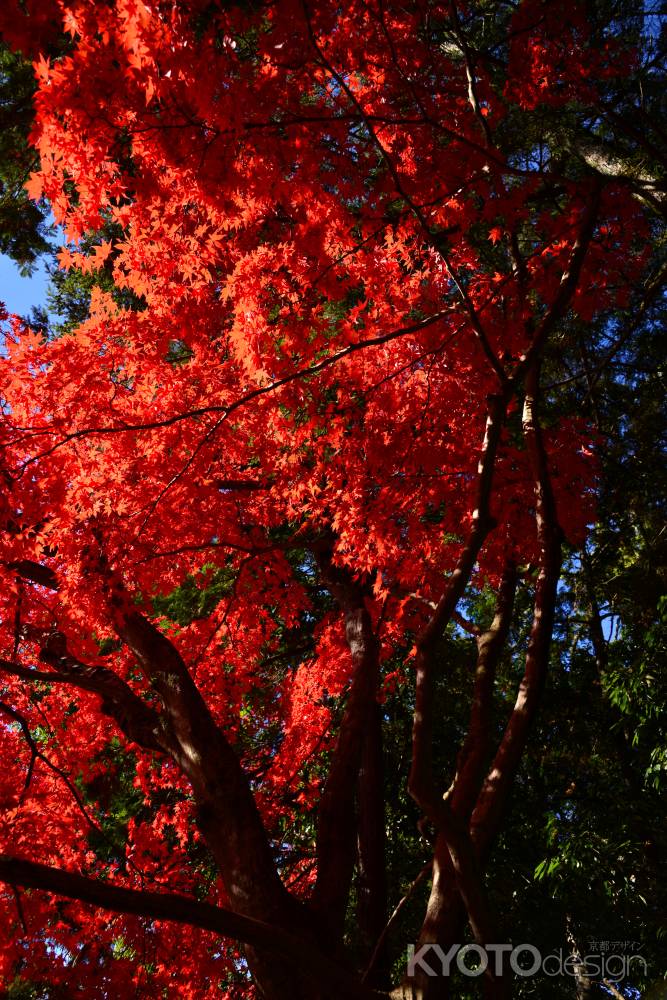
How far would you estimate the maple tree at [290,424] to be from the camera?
11.4ft

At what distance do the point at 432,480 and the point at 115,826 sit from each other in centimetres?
670

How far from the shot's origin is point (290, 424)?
20.1ft

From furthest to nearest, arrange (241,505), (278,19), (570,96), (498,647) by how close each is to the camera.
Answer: (241,505) < (570,96) < (278,19) < (498,647)

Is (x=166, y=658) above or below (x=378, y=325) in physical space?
below

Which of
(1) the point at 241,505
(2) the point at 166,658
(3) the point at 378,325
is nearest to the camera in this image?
(2) the point at 166,658

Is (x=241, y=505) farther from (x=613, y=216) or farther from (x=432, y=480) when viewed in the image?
(x=613, y=216)

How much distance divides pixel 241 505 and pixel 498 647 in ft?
12.6

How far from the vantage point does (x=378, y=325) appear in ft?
19.9

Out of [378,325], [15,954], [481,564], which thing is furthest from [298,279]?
[15,954]

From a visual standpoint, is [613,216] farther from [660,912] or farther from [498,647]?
[660,912]

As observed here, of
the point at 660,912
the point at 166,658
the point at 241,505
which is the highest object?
the point at 241,505

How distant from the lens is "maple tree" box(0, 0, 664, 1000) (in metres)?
3.46

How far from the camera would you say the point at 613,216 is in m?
5.17

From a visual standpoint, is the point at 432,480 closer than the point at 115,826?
Yes
